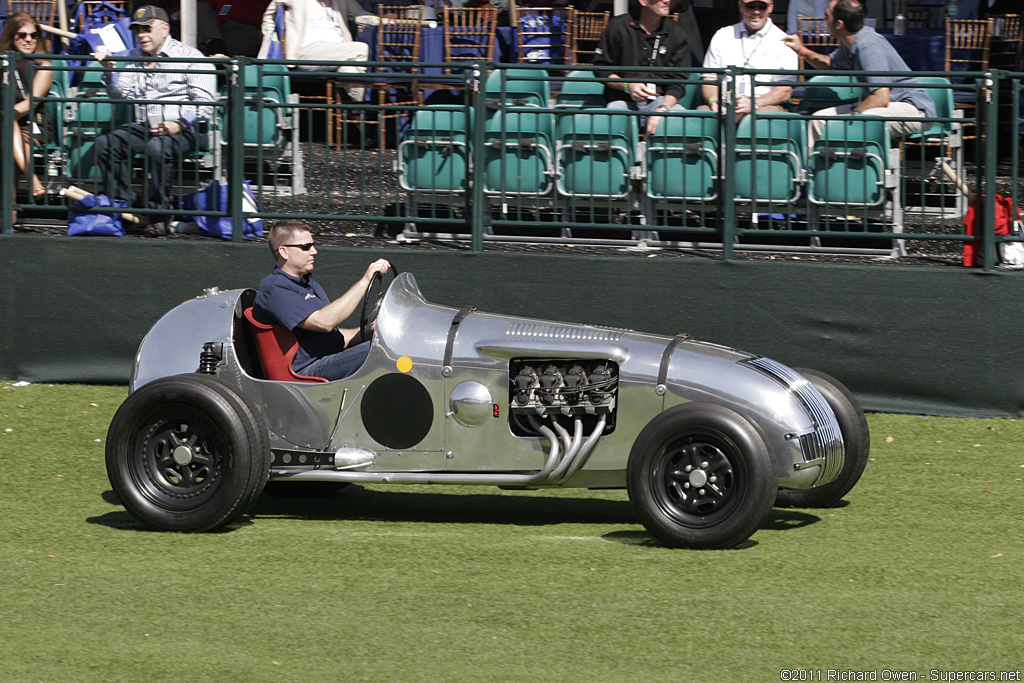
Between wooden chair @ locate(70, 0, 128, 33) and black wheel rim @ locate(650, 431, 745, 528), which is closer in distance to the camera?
black wheel rim @ locate(650, 431, 745, 528)

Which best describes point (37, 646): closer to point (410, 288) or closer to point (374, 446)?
point (374, 446)

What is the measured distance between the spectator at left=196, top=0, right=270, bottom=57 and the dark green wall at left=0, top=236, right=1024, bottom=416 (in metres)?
6.25

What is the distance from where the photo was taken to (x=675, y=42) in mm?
10023

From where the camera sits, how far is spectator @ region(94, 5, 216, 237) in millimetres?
9031

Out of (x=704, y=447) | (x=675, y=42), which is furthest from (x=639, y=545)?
(x=675, y=42)

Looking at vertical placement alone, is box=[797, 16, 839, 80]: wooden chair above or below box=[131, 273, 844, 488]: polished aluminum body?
above

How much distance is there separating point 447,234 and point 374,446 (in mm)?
3301

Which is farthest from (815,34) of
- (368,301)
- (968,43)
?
(368,301)

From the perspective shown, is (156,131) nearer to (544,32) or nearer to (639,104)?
(639,104)

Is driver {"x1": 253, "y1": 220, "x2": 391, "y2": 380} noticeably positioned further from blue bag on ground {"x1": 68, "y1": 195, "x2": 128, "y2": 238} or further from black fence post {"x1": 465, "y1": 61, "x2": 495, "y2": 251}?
blue bag on ground {"x1": 68, "y1": 195, "x2": 128, "y2": 238}

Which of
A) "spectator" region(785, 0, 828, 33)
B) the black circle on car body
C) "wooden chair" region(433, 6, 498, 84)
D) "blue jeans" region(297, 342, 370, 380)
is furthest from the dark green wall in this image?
"spectator" region(785, 0, 828, 33)

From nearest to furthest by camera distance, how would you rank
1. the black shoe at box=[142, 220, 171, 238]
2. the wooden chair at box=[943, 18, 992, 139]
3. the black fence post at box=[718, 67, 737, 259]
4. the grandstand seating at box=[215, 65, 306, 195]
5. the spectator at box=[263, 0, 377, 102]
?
the black fence post at box=[718, 67, 737, 259]
the grandstand seating at box=[215, 65, 306, 195]
the black shoe at box=[142, 220, 171, 238]
the spectator at box=[263, 0, 377, 102]
the wooden chair at box=[943, 18, 992, 139]

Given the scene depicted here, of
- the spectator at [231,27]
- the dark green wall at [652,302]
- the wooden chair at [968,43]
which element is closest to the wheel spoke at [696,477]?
the dark green wall at [652,302]

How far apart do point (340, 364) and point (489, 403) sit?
0.70 metres
